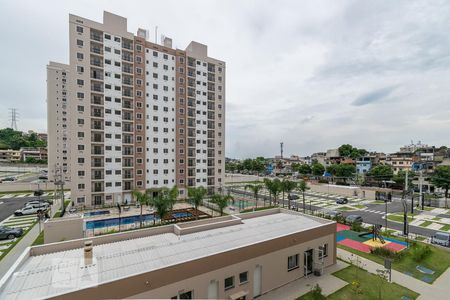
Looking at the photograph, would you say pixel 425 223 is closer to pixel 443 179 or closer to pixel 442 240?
pixel 442 240

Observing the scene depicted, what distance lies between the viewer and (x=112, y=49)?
4219 cm

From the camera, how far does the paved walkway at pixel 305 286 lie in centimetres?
1372

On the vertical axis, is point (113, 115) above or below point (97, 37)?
below

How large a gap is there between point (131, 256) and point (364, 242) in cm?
2393

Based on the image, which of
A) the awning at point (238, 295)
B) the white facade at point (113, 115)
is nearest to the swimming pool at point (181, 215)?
the white facade at point (113, 115)

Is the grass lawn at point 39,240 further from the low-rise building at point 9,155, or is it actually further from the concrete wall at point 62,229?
the low-rise building at point 9,155

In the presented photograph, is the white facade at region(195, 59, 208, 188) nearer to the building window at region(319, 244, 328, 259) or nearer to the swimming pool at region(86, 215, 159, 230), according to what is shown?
the swimming pool at region(86, 215, 159, 230)

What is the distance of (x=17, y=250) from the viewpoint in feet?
67.2

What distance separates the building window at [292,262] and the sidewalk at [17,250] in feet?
70.2

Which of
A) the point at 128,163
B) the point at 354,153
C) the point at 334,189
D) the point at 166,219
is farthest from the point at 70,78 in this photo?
the point at 354,153

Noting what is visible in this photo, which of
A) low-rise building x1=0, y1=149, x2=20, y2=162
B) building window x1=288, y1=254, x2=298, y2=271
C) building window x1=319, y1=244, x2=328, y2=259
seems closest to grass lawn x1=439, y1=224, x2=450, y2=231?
building window x1=319, y1=244, x2=328, y2=259

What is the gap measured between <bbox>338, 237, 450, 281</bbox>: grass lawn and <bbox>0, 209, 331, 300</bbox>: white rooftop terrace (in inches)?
249

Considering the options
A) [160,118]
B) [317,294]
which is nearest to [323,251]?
[317,294]

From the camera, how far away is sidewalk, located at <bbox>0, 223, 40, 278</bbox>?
683 inches
